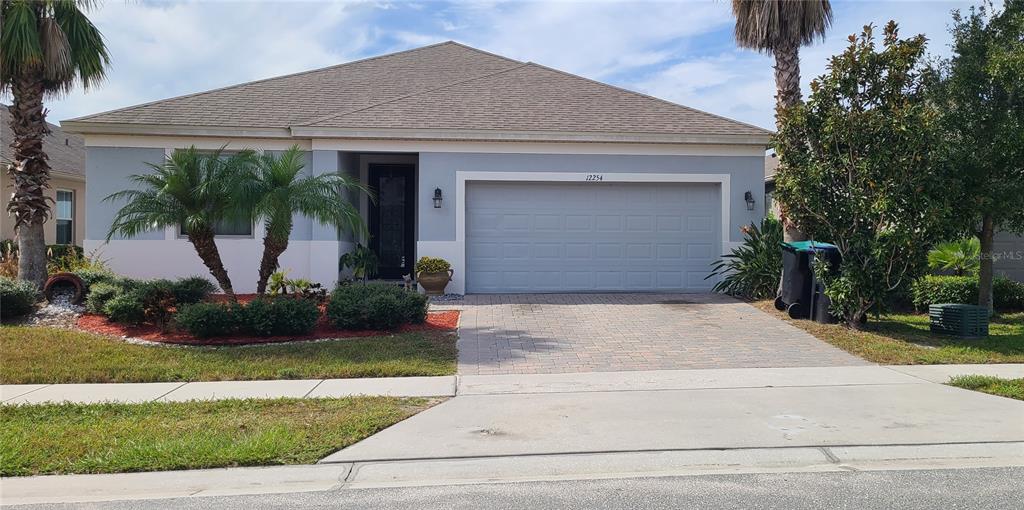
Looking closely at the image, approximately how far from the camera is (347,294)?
12109 millimetres

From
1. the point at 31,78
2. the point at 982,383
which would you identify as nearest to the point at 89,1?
the point at 31,78

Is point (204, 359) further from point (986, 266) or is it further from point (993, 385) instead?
point (986, 266)

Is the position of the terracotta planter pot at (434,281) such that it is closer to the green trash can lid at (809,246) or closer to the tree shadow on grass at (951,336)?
the green trash can lid at (809,246)

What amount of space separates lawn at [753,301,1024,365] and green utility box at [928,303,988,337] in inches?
8.5

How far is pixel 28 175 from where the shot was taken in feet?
44.6

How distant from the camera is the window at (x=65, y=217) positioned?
2258 centimetres

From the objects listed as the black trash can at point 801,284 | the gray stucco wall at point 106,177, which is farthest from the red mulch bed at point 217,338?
the black trash can at point 801,284

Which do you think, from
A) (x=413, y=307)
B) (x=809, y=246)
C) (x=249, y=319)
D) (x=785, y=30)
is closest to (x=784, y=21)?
(x=785, y=30)

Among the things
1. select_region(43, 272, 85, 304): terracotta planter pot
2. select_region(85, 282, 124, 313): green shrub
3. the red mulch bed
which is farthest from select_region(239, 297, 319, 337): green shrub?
select_region(43, 272, 85, 304): terracotta planter pot

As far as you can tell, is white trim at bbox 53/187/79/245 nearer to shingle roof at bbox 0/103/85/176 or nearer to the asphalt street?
shingle roof at bbox 0/103/85/176

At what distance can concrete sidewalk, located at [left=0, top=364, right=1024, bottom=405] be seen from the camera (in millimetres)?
8289

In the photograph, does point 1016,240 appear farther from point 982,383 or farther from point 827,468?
point 827,468

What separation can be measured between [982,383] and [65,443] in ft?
31.7

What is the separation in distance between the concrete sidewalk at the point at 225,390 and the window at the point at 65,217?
1596 cm
